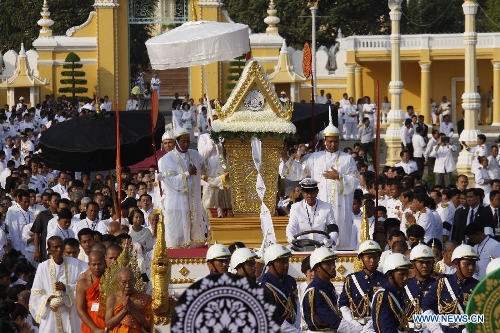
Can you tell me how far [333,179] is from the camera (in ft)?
56.1

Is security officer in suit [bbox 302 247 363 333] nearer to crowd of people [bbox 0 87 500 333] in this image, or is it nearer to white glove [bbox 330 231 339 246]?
crowd of people [bbox 0 87 500 333]

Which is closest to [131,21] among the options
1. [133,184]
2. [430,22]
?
[430,22]

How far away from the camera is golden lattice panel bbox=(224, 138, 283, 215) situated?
16.6m

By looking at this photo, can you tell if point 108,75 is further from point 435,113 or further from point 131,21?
point 435,113

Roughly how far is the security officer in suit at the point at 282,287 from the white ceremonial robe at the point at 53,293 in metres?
2.02

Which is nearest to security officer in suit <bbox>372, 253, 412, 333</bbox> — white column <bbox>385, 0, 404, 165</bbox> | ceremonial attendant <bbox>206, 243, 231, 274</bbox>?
ceremonial attendant <bbox>206, 243, 231, 274</bbox>

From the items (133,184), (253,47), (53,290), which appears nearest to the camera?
(53,290)

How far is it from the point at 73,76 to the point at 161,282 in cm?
3149

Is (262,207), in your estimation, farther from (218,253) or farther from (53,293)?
(218,253)

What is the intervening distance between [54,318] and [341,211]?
472 centimetres

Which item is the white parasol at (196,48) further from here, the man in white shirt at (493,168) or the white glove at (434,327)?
the man in white shirt at (493,168)

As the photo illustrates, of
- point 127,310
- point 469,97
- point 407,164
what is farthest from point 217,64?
point 127,310

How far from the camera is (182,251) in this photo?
1647cm

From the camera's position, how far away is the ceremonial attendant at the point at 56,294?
44.5ft
